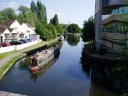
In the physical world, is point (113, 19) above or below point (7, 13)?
below

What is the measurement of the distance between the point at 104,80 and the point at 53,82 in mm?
7288

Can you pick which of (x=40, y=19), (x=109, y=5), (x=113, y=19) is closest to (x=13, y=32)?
(x=109, y=5)

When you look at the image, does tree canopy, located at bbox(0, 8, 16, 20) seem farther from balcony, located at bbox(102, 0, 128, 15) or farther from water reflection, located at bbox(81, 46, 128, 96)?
water reflection, located at bbox(81, 46, 128, 96)

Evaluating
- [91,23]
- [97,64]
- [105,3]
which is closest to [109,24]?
[105,3]

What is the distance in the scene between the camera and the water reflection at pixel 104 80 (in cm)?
2925

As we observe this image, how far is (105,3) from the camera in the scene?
199 ft

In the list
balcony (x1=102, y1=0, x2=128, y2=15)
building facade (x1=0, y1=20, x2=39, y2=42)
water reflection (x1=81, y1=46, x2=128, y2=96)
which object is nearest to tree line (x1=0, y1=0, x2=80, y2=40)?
building facade (x1=0, y1=20, x2=39, y2=42)

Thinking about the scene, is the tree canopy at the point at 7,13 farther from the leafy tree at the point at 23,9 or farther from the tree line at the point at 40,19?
the leafy tree at the point at 23,9

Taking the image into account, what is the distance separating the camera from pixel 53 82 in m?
33.7

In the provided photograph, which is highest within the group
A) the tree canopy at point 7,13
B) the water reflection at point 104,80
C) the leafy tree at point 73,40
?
the tree canopy at point 7,13

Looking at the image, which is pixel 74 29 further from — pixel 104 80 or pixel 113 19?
pixel 104 80

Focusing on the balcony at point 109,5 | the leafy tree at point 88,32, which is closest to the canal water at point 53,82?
the balcony at point 109,5

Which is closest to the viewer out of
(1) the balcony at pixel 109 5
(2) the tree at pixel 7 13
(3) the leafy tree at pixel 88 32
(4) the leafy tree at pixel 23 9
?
(1) the balcony at pixel 109 5

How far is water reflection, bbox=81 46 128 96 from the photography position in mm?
29250
